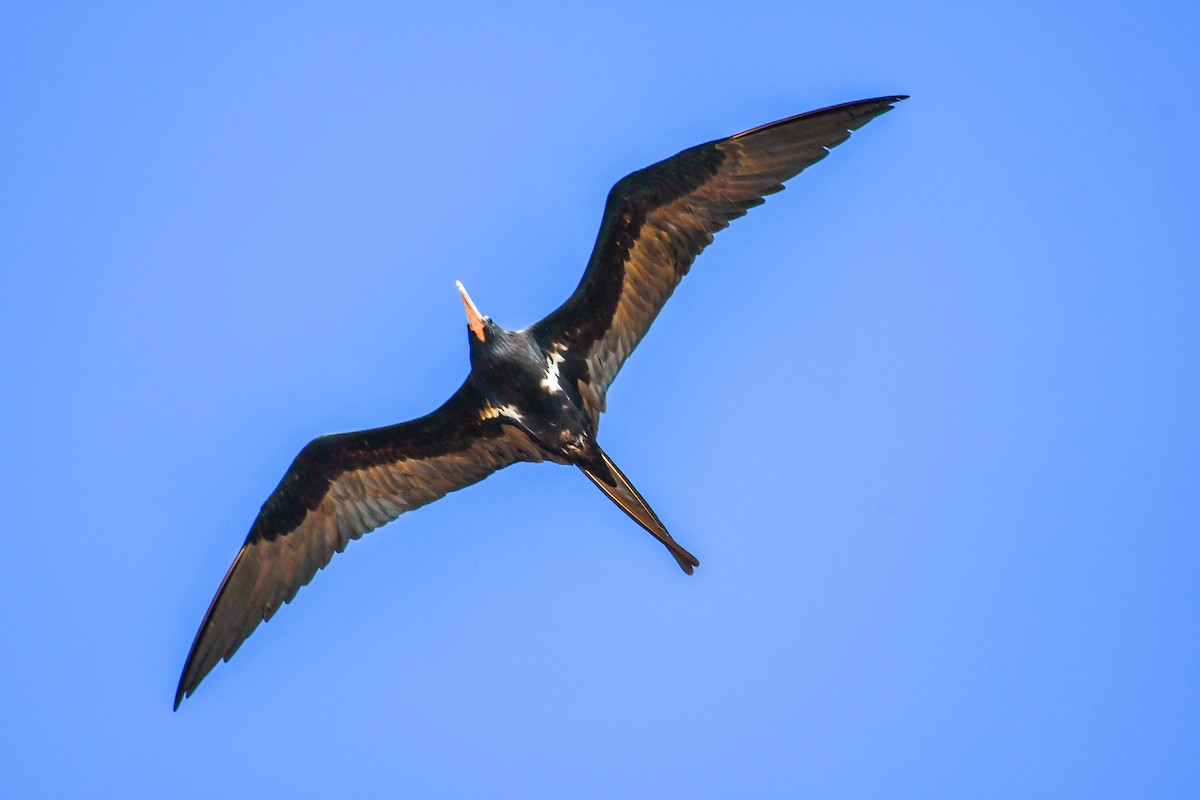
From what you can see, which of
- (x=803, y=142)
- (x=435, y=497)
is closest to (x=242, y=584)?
(x=435, y=497)

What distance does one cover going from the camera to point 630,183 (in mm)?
8484

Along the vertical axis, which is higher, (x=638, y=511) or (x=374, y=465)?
(x=374, y=465)

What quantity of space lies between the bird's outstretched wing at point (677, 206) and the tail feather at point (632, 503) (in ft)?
1.18

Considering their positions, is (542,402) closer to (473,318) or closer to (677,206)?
(473,318)

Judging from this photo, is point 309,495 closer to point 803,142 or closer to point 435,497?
point 435,497

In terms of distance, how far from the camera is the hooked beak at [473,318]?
879 centimetres

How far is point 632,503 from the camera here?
8.61 metres

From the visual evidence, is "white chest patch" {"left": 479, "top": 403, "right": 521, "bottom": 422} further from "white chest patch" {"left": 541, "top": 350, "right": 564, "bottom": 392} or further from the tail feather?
the tail feather

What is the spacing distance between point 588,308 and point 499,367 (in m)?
0.66

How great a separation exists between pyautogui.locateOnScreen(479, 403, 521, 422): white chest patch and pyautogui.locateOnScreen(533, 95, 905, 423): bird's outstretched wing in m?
0.44

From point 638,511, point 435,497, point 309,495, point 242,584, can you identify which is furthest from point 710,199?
point 242,584

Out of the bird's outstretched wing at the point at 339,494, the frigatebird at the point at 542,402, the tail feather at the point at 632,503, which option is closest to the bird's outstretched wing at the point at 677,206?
the frigatebird at the point at 542,402

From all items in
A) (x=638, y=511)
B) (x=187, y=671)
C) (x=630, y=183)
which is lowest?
(x=638, y=511)

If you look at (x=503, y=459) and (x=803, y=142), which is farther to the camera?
(x=503, y=459)
